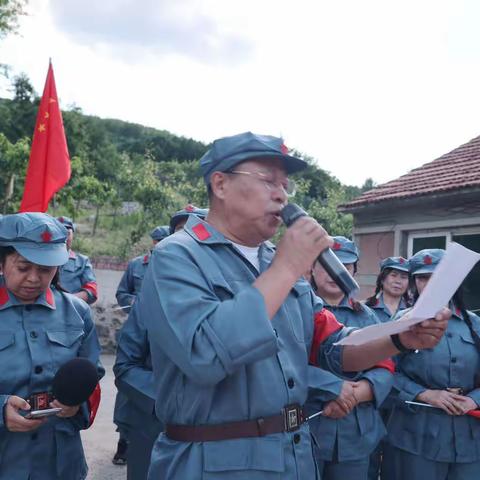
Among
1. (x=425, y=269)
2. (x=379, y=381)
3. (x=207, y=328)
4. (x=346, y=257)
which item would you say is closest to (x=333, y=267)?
(x=207, y=328)

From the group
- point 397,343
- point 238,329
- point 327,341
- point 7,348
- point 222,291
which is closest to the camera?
point 238,329

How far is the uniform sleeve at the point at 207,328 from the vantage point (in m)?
1.62

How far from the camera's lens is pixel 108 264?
12.4 m

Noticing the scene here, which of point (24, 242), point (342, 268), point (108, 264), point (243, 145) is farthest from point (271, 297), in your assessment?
point (108, 264)

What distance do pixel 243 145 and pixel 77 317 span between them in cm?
156

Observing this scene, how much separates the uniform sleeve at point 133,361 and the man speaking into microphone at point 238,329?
4.94 feet

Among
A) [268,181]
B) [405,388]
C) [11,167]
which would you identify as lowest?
[405,388]

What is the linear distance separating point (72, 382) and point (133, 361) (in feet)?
3.18

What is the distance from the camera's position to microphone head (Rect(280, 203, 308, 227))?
1823 millimetres

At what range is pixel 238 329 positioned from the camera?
162 centimetres

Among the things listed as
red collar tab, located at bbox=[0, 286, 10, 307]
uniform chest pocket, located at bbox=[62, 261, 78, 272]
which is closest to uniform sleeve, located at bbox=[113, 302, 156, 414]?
red collar tab, located at bbox=[0, 286, 10, 307]

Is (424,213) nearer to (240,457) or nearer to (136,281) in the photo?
(136,281)

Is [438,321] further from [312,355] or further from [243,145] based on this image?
[243,145]

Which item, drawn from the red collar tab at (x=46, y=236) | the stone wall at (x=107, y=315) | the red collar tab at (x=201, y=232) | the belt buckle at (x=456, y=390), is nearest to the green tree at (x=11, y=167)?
the stone wall at (x=107, y=315)
